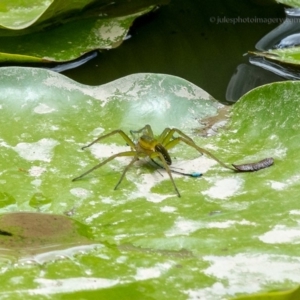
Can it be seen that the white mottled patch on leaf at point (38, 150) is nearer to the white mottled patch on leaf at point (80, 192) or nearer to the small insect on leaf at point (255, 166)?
the white mottled patch on leaf at point (80, 192)

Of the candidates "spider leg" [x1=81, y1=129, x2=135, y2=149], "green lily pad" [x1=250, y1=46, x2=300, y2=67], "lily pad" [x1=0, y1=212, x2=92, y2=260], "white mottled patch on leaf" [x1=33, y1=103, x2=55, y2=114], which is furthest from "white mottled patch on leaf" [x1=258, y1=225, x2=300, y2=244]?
"green lily pad" [x1=250, y1=46, x2=300, y2=67]

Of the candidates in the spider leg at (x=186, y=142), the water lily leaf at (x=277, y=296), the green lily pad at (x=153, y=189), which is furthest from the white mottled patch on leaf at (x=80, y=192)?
the water lily leaf at (x=277, y=296)

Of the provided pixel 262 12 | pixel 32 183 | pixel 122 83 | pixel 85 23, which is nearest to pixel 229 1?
pixel 262 12

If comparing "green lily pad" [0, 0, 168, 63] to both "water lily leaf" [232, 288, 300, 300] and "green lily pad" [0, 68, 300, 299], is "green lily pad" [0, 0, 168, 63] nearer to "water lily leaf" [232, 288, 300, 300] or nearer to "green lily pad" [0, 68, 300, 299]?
"green lily pad" [0, 68, 300, 299]

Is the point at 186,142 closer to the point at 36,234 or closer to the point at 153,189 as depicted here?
the point at 153,189

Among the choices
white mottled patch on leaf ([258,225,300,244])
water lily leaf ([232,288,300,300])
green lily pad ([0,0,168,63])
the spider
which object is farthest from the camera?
green lily pad ([0,0,168,63])
